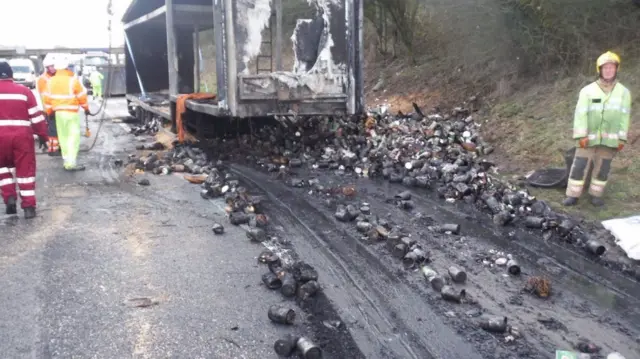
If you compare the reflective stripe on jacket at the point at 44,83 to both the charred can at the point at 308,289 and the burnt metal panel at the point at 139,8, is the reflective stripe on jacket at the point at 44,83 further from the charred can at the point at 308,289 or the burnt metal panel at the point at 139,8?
the charred can at the point at 308,289

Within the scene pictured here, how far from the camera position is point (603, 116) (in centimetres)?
596

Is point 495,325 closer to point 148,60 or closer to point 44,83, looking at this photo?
point 44,83

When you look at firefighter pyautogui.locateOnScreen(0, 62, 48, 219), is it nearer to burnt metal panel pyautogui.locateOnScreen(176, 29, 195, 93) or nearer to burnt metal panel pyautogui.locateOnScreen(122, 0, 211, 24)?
burnt metal panel pyautogui.locateOnScreen(122, 0, 211, 24)

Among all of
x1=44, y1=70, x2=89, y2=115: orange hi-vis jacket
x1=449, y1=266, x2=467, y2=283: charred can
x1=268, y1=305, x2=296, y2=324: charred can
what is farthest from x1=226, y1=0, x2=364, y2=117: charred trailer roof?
x1=268, y1=305, x2=296, y2=324: charred can

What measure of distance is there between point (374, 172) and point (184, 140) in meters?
4.26

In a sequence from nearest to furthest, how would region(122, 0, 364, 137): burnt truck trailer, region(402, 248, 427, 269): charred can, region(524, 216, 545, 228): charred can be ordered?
1. region(402, 248, 427, 269): charred can
2. region(524, 216, 545, 228): charred can
3. region(122, 0, 364, 137): burnt truck trailer

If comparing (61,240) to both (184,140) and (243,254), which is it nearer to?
(243,254)

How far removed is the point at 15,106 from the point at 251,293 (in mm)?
3729

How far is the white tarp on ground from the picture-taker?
4.59m

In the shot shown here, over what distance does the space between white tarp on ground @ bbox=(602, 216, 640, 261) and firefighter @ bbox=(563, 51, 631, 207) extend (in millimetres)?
928

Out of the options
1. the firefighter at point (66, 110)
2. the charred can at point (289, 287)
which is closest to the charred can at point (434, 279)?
the charred can at point (289, 287)

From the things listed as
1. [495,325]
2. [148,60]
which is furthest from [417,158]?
[148,60]

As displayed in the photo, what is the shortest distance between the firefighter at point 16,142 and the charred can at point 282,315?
366cm

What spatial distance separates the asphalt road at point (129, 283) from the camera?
3.25 metres
